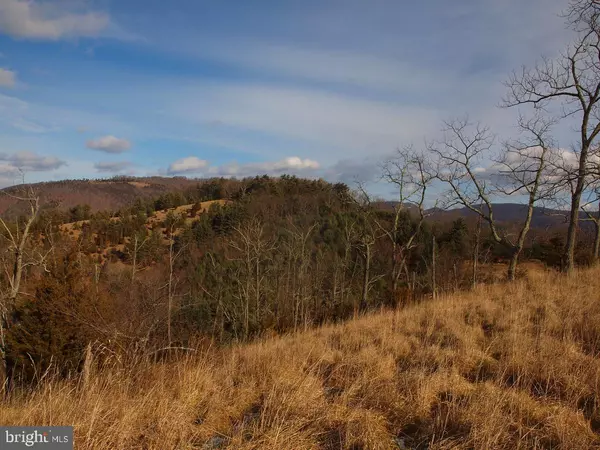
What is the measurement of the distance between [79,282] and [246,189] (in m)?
75.3

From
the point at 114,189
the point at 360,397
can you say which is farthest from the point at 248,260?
the point at 114,189

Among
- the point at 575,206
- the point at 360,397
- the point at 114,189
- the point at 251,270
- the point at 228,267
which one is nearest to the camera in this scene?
the point at 360,397

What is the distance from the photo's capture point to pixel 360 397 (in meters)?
3.45

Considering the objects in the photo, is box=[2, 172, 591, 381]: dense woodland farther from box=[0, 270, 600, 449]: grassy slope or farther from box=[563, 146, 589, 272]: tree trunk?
box=[563, 146, 589, 272]: tree trunk

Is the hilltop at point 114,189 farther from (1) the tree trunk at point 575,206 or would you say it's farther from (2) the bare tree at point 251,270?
(1) the tree trunk at point 575,206

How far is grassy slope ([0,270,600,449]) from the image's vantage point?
2705mm

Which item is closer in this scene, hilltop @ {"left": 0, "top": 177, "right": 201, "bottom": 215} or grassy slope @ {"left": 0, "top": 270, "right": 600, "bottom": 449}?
grassy slope @ {"left": 0, "top": 270, "right": 600, "bottom": 449}

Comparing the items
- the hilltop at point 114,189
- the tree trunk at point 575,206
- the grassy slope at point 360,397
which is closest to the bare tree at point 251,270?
the tree trunk at point 575,206

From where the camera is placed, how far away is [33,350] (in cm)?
1428

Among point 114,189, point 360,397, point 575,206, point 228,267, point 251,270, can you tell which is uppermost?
point 114,189

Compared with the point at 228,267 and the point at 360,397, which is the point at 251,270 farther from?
the point at 360,397

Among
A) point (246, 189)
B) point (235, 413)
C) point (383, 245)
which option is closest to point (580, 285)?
point (235, 413)

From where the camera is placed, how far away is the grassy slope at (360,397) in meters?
2.71

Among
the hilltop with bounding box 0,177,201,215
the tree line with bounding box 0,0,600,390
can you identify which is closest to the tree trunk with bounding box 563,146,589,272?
the tree line with bounding box 0,0,600,390
